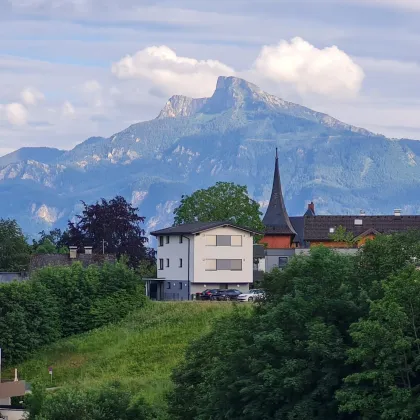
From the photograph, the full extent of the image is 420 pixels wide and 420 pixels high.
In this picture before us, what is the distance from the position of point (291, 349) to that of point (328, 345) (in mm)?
1741

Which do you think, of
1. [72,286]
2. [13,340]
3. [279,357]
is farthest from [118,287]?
[279,357]

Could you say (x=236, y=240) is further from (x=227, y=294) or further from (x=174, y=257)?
(x=227, y=294)

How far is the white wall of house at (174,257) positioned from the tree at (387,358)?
50.5 meters

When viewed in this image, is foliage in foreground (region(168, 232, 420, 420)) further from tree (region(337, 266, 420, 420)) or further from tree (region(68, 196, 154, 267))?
tree (region(68, 196, 154, 267))

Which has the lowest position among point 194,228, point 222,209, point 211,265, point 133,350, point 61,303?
point 133,350

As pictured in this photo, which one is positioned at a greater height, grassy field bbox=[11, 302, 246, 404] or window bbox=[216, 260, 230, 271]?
window bbox=[216, 260, 230, 271]

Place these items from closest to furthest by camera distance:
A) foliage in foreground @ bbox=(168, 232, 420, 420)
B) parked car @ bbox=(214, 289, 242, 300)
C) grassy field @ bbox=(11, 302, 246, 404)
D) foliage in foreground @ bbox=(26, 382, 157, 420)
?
foliage in foreground @ bbox=(168, 232, 420, 420) → foliage in foreground @ bbox=(26, 382, 157, 420) → grassy field @ bbox=(11, 302, 246, 404) → parked car @ bbox=(214, 289, 242, 300)

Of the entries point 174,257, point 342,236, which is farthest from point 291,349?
point 342,236

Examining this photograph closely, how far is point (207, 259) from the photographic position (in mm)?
86375

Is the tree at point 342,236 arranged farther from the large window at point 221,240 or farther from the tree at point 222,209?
the large window at point 221,240

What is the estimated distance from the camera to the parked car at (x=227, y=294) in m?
80.1

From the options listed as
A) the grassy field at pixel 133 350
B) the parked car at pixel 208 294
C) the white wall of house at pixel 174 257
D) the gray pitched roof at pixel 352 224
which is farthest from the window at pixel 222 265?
the gray pitched roof at pixel 352 224

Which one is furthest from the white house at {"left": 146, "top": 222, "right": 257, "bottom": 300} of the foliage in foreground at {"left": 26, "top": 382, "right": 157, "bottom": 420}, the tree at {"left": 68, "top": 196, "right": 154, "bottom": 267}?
the foliage in foreground at {"left": 26, "top": 382, "right": 157, "bottom": 420}

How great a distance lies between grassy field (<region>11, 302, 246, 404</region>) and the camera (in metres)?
62.2
